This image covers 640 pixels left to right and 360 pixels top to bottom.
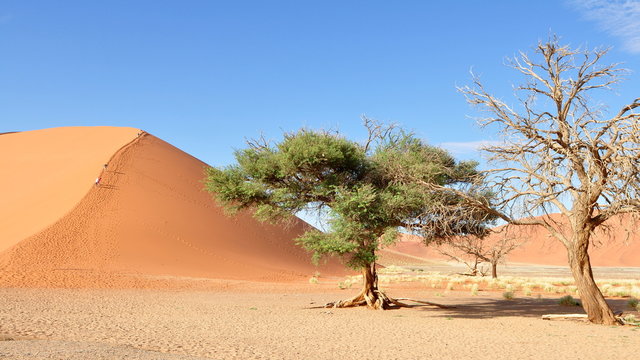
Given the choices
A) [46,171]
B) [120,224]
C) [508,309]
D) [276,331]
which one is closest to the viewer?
[276,331]

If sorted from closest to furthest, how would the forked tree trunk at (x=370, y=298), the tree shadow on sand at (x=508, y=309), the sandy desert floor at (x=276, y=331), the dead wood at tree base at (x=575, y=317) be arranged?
the sandy desert floor at (x=276, y=331), the dead wood at tree base at (x=575, y=317), the tree shadow on sand at (x=508, y=309), the forked tree trunk at (x=370, y=298)

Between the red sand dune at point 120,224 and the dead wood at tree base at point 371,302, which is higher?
the red sand dune at point 120,224

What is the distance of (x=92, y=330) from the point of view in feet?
43.0

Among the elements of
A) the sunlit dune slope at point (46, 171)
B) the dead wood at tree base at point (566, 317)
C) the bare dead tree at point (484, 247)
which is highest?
the sunlit dune slope at point (46, 171)

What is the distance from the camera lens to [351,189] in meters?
18.3

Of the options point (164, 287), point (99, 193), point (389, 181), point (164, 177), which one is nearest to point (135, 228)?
point (99, 193)

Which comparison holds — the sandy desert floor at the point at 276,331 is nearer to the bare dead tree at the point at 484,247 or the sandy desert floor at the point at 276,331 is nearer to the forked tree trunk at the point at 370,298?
the forked tree trunk at the point at 370,298

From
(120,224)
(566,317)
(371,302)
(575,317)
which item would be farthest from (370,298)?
(120,224)

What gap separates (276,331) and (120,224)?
102ft

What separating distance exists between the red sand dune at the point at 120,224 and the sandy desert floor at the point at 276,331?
11.0 metres

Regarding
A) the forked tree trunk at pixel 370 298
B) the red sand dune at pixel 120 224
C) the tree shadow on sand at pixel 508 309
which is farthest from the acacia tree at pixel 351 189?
the red sand dune at pixel 120 224

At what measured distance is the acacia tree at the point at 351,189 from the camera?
672 inches

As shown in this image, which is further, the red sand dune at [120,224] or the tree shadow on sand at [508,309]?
the red sand dune at [120,224]

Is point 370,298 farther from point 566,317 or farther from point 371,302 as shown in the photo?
point 566,317
